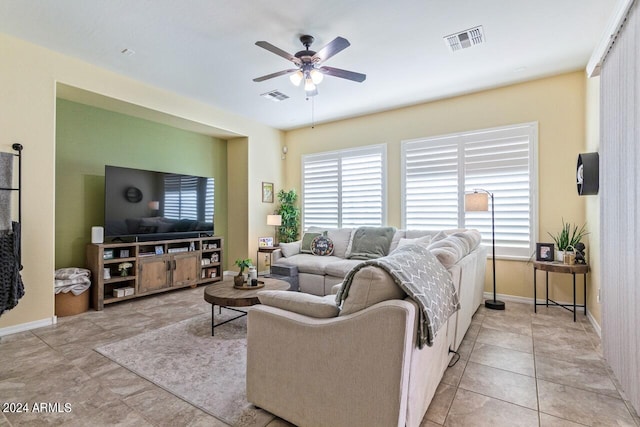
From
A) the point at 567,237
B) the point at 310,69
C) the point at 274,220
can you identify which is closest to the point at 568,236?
the point at 567,237

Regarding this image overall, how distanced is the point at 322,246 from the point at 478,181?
2.52m

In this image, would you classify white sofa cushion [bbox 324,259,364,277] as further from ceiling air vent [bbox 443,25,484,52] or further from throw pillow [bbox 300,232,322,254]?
ceiling air vent [bbox 443,25,484,52]

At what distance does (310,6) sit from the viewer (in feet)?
8.64

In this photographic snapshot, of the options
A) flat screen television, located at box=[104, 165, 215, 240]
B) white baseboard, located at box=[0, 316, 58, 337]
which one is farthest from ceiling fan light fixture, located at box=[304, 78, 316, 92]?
white baseboard, located at box=[0, 316, 58, 337]

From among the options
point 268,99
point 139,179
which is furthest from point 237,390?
point 268,99

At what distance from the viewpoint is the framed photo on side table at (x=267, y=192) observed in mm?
6141

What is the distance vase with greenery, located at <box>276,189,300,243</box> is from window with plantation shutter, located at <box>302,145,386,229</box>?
199mm

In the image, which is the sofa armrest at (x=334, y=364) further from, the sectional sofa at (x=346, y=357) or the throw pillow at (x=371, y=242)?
the throw pillow at (x=371, y=242)

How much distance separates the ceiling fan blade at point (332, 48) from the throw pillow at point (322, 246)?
2843 millimetres

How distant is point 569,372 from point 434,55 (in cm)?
323

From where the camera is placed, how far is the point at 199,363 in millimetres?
2529

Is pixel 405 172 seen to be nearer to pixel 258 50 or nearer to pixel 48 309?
pixel 258 50

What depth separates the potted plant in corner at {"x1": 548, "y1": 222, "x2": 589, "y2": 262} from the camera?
369cm

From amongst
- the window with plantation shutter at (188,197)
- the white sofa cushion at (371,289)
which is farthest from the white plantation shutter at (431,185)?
the white sofa cushion at (371,289)
